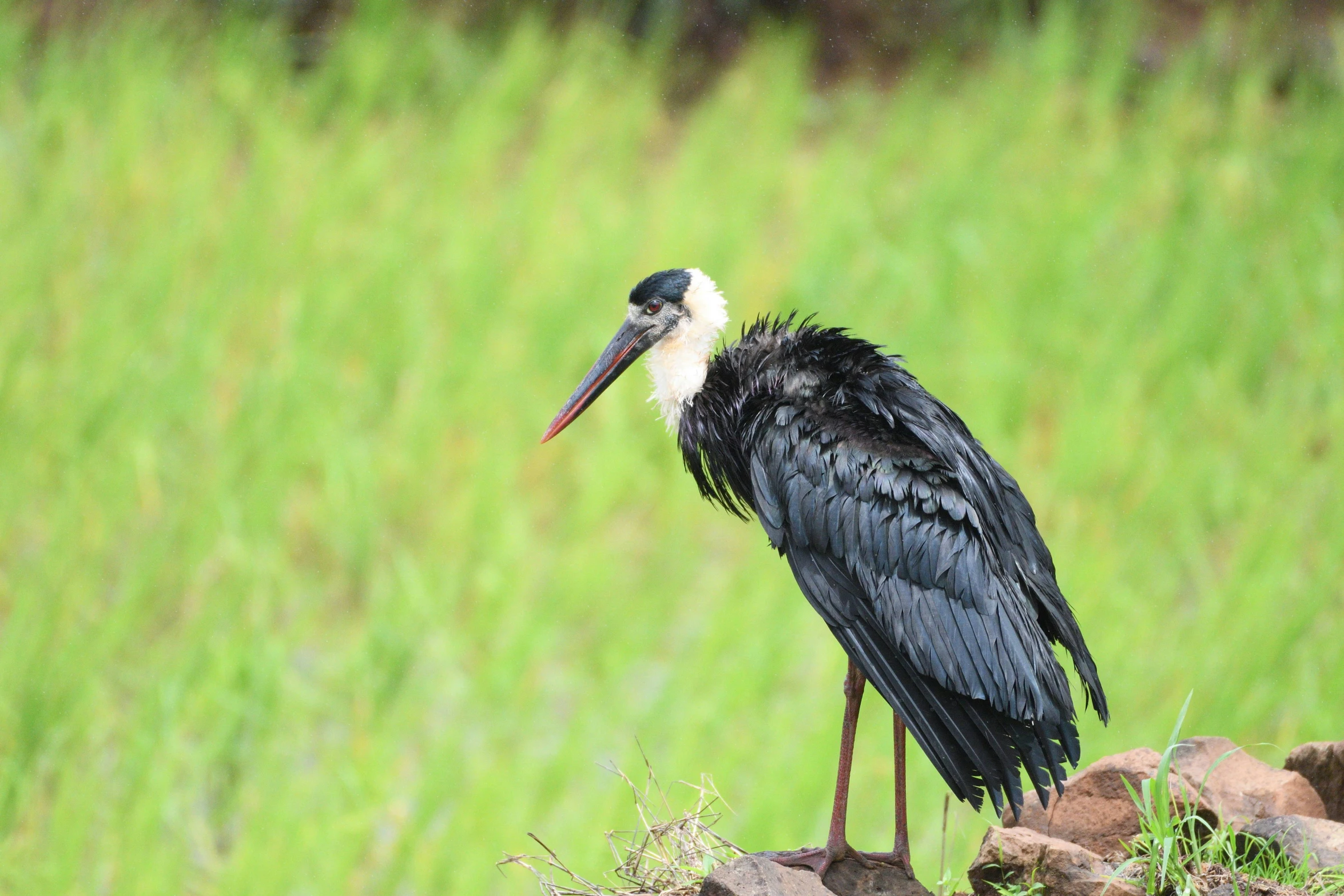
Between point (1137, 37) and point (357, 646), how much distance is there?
8.02 m

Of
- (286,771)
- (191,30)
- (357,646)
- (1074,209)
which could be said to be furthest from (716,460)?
(191,30)

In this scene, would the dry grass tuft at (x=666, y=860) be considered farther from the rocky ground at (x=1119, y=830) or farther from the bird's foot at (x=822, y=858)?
the rocky ground at (x=1119, y=830)

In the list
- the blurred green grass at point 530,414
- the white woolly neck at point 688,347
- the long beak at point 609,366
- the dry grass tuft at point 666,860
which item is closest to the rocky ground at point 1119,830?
the dry grass tuft at point 666,860

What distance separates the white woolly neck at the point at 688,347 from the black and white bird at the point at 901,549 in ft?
0.08

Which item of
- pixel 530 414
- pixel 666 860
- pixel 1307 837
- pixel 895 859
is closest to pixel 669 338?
pixel 666 860

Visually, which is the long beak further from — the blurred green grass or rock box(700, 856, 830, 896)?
the blurred green grass

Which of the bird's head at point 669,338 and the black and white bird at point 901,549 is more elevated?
the bird's head at point 669,338

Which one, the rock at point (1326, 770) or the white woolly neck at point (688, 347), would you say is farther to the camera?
the white woolly neck at point (688, 347)

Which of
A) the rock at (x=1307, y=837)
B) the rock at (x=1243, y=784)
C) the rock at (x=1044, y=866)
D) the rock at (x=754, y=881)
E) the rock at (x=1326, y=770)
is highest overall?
the rock at (x=1326, y=770)

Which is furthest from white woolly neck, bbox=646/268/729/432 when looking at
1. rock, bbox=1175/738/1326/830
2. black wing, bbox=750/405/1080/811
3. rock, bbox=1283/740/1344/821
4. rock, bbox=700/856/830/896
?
rock, bbox=1283/740/1344/821

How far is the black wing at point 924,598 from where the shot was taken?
3.17 meters

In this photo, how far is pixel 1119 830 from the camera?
11.6ft

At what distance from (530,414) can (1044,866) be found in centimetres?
560

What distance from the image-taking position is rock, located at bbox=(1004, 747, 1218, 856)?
11.5 ft
